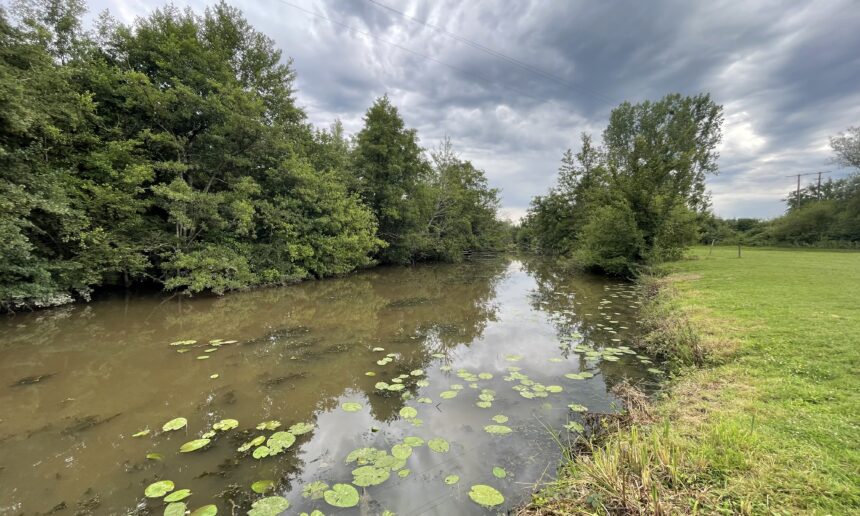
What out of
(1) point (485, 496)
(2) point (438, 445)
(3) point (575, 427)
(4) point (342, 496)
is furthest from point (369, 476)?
(3) point (575, 427)

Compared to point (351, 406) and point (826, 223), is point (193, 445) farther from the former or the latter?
point (826, 223)

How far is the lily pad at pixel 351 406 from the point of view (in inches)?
174

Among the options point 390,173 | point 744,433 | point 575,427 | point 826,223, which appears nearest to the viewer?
Answer: point 744,433

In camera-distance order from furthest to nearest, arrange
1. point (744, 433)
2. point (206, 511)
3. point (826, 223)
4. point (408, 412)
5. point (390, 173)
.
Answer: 1. point (826, 223)
2. point (390, 173)
3. point (408, 412)
4. point (744, 433)
5. point (206, 511)

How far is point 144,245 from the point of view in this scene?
35.3 feet

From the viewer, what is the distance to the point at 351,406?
14.7 ft

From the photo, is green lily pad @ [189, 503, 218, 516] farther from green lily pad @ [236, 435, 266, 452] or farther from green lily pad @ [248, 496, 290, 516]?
green lily pad @ [236, 435, 266, 452]

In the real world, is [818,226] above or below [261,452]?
above

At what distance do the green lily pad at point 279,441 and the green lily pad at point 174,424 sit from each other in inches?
48.8

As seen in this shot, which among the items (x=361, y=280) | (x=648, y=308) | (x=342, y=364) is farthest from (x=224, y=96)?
(x=648, y=308)

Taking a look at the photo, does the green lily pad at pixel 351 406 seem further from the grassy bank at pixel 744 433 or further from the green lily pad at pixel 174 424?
the grassy bank at pixel 744 433

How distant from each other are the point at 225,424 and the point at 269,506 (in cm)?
173

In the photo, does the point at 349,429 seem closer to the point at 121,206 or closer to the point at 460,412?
the point at 460,412

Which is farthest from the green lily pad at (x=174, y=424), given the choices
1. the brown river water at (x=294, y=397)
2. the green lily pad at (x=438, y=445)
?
the green lily pad at (x=438, y=445)
